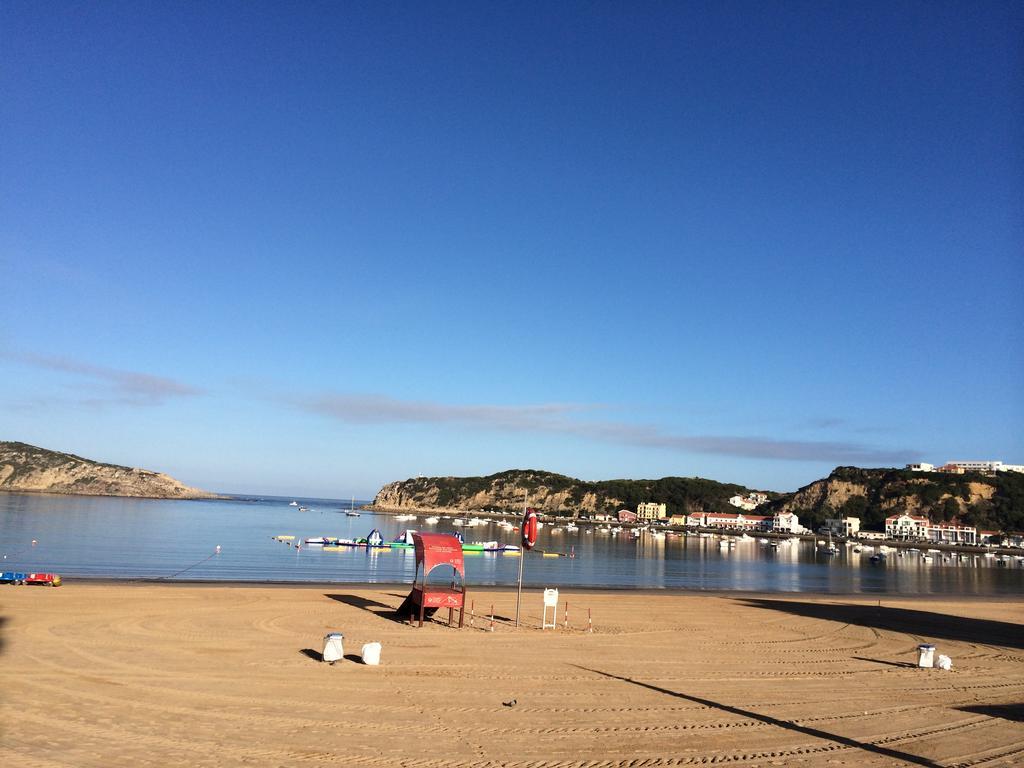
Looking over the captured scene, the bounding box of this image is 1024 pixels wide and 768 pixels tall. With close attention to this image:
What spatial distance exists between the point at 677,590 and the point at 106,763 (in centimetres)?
3406

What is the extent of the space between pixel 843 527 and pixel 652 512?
2091 inches

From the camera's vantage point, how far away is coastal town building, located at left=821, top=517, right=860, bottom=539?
15000 centimetres

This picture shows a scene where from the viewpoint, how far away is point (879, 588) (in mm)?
46031

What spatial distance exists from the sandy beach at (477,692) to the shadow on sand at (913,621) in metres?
→ 0.62

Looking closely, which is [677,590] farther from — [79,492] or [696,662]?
[79,492]

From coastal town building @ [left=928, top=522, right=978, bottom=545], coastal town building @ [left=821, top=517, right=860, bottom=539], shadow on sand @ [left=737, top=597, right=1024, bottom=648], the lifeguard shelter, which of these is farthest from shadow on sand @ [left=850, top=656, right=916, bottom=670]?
coastal town building @ [left=821, top=517, right=860, bottom=539]

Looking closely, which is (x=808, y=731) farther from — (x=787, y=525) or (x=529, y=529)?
(x=787, y=525)

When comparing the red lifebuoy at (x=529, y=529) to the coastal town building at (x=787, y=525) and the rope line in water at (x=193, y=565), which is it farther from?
the coastal town building at (x=787, y=525)

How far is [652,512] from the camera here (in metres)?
194

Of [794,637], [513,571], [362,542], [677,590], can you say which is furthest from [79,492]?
[794,637]

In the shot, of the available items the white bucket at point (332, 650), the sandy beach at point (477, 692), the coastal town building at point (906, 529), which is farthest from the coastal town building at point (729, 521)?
the white bucket at point (332, 650)

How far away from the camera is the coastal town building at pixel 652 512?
634ft

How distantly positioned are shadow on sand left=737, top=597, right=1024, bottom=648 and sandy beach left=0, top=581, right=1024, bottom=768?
62 cm

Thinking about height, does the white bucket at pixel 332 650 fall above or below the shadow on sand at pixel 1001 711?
above
